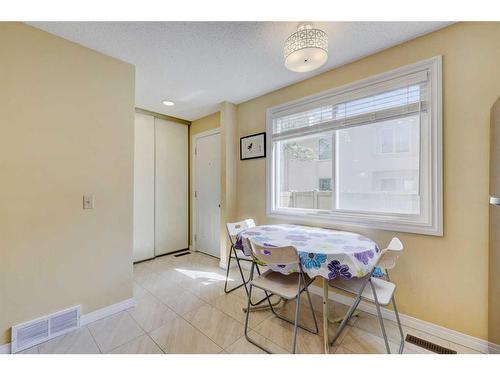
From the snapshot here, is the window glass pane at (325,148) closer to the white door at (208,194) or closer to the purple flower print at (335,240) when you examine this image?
the purple flower print at (335,240)

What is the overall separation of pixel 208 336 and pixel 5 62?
2.49m

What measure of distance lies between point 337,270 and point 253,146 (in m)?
2.00

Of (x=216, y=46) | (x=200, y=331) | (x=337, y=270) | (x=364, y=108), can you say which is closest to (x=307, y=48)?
(x=216, y=46)

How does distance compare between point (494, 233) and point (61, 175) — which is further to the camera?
point (61, 175)

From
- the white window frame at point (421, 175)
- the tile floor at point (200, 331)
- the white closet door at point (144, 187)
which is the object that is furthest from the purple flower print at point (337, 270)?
the white closet door at point (144, 187)

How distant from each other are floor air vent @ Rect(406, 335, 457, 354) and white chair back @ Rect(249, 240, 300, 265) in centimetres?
113

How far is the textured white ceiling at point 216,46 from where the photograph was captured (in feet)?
5.31

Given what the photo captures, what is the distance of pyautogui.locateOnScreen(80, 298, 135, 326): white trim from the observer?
1.85 meters

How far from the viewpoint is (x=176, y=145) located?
150 inches

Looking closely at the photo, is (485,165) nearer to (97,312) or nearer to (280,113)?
(280,113)

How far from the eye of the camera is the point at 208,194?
12.2 ft

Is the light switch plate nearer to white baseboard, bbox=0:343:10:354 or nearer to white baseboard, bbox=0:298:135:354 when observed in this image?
white baseboard, bbox=0:298:135:354

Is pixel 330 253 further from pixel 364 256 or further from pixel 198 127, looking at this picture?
pixel 198 127

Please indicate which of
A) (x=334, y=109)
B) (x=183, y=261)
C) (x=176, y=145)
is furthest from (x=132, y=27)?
(x=183, y=261)
